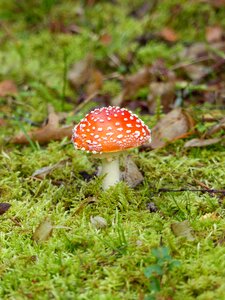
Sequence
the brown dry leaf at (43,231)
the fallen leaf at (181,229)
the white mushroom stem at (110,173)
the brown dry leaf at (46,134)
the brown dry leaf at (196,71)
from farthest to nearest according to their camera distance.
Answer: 1. the brown dry leaf at (196,71)
2. the brown dry leaf at (46,134)
3. the white mushroom stem at (110,173)
4. the brown dry leaf at (43,231)
5. the fallen leaf at (181,229)

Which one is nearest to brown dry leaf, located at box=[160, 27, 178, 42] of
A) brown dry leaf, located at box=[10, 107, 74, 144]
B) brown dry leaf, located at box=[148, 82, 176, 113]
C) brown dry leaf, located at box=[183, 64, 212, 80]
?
brown dry leaf, located at box=[183, 64, 212, 80]

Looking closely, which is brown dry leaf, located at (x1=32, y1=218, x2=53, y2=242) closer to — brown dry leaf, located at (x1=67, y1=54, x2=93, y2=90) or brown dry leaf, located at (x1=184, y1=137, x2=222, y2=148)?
brown dry leaf, located at (x1=184, y1=137, x2=222, y2=148)

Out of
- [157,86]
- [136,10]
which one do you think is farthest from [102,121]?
[136,10]

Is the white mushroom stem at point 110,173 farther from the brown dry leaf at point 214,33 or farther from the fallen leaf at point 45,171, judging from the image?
the brown dry leaf at point 214,33

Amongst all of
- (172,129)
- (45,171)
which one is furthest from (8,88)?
(172,129)

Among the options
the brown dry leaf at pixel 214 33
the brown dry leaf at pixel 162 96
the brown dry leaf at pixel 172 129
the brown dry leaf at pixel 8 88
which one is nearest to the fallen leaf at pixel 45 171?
the brown dry leaf at pixel 172 129

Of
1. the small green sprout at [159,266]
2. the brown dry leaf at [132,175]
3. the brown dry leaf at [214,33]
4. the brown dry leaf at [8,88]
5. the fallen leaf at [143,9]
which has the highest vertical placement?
the fallen leaf at [143,9]
